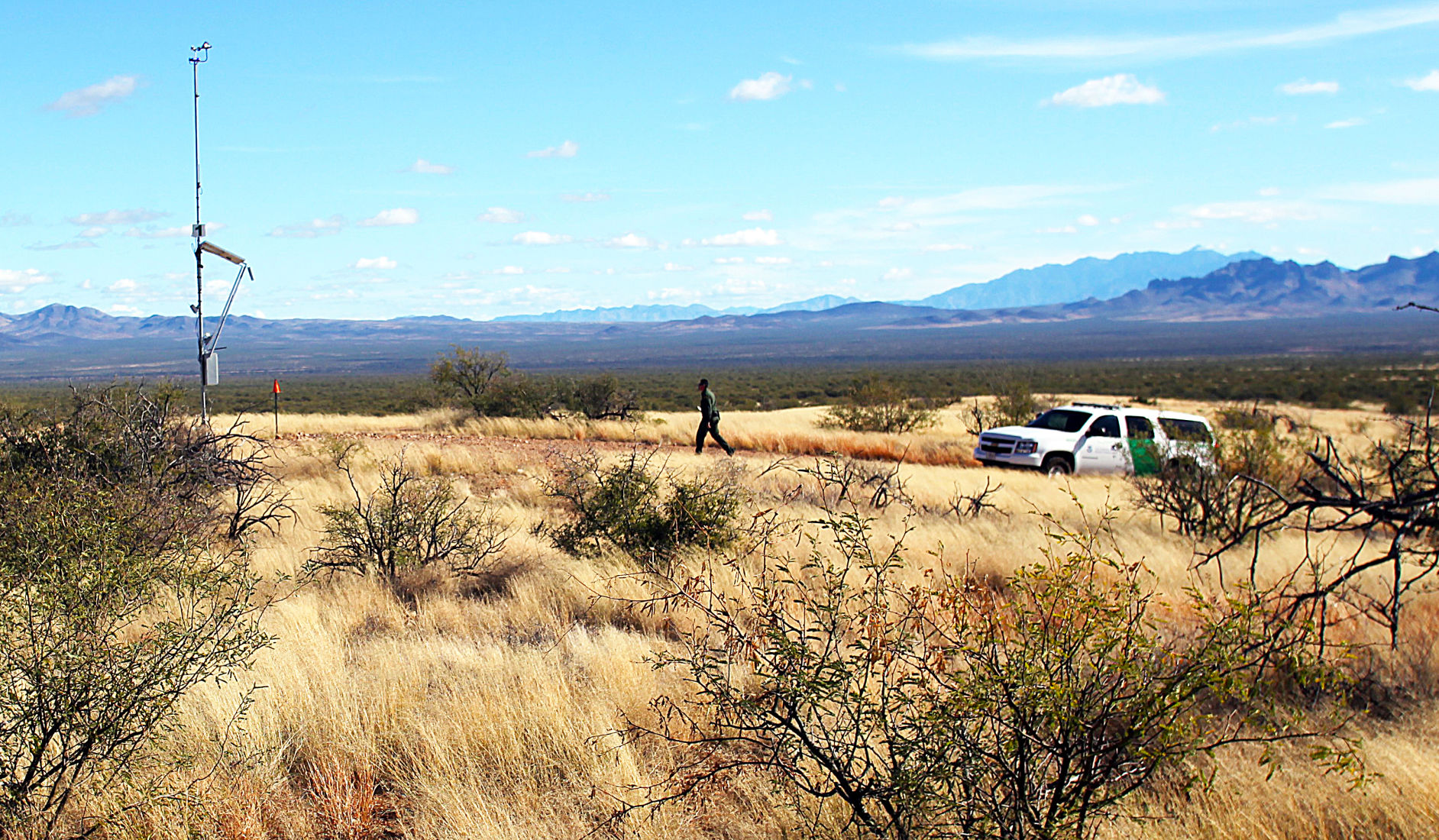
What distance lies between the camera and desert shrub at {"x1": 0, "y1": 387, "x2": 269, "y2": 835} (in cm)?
406

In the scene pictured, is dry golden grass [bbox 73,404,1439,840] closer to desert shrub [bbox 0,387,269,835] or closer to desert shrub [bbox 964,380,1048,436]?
desert shrub [bbox 0,387,269,835]

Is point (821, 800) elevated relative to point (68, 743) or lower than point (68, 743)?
lower

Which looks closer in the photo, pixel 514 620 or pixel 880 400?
pixel 514 620

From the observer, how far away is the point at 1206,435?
15633 millimetres

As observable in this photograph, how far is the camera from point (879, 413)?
2856cm

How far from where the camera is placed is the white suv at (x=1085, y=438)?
1760cm

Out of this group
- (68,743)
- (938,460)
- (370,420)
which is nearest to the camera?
(68,743)

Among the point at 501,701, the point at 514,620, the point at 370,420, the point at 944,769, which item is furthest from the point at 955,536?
the point at 370,420

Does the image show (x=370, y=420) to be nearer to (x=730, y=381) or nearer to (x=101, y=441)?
(x=101, y=441)

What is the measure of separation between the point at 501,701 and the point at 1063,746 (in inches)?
117

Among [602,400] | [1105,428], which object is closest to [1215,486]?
[1105,428]

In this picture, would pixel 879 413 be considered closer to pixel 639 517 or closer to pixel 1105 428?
pixel 1105 428

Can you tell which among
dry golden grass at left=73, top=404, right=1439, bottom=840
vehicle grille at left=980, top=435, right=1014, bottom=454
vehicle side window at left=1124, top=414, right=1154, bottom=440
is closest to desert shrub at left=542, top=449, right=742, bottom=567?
dry golden grass at left=73, top=404, right=1439, bottom=840

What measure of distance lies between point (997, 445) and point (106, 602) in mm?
16491
